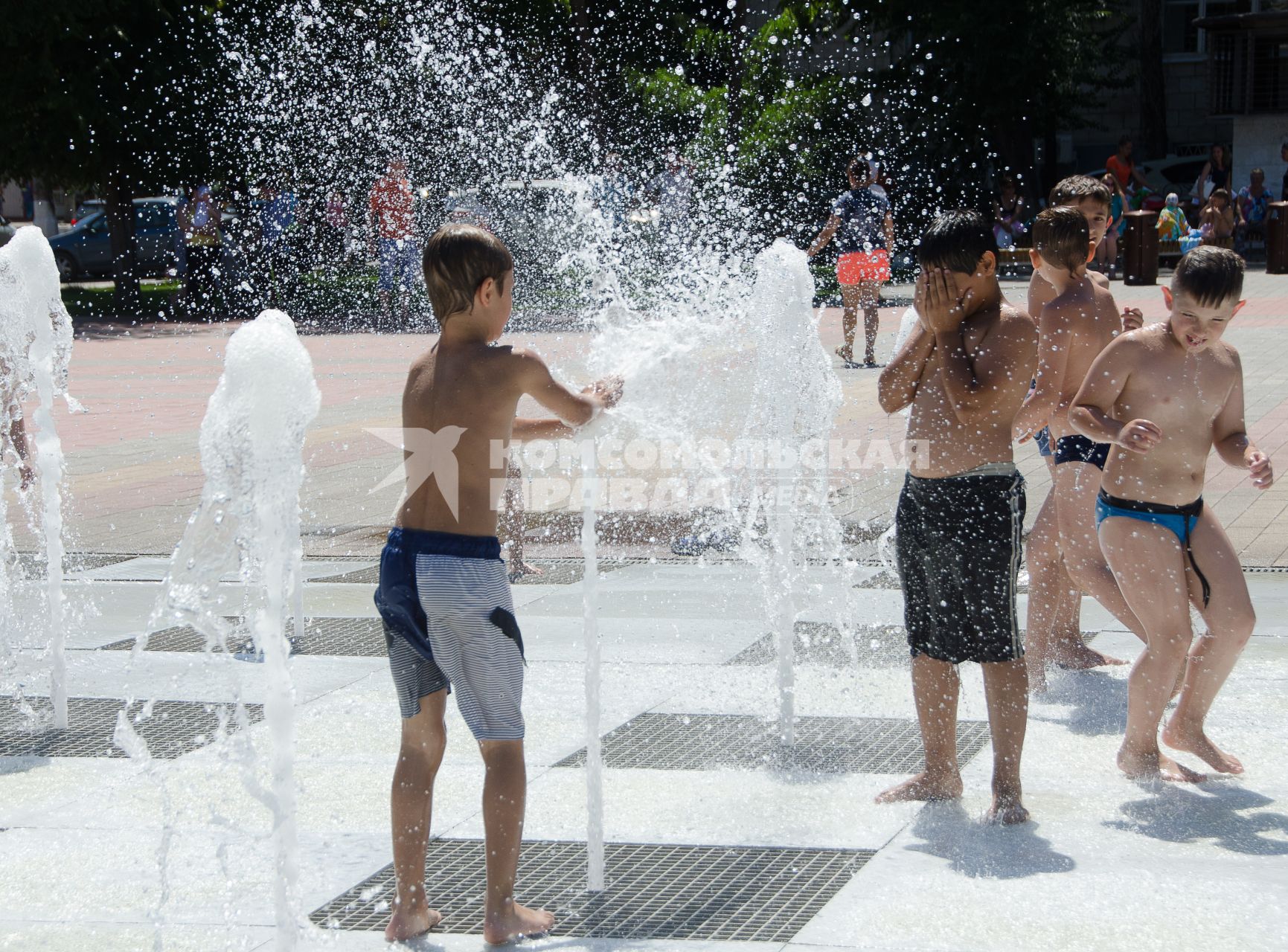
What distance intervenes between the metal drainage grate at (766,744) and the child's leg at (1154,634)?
1.75ft

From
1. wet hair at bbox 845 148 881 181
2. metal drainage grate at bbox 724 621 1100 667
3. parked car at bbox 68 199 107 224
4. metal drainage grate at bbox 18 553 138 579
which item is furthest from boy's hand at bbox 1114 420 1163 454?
parked car at bbox 68 199 107 224

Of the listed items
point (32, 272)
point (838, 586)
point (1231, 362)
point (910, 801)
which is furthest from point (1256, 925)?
point (32, 272)

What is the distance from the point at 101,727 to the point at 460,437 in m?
2.44

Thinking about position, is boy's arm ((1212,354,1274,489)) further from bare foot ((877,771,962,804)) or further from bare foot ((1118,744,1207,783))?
bare foot ((877,771,962,804))

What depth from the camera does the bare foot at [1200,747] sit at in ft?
13.6

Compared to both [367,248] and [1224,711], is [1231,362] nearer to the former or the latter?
[1224,711]

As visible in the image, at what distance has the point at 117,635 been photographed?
625cm

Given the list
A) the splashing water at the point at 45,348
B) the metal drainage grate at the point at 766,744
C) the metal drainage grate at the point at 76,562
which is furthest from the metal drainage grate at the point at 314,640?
the metal drainage grate at the point at 766,744

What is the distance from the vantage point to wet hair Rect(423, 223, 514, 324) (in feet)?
10.9

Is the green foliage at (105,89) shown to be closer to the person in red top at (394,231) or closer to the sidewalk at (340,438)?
the person in red top at (394,231)

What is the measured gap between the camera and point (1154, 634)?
4.10 metres

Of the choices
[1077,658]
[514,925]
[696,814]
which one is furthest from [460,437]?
[1077,658]

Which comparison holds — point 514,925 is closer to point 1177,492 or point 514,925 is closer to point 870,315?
point 1177,492

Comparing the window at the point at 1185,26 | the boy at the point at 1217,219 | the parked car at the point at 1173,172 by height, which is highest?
the window at the point at 1185,26
